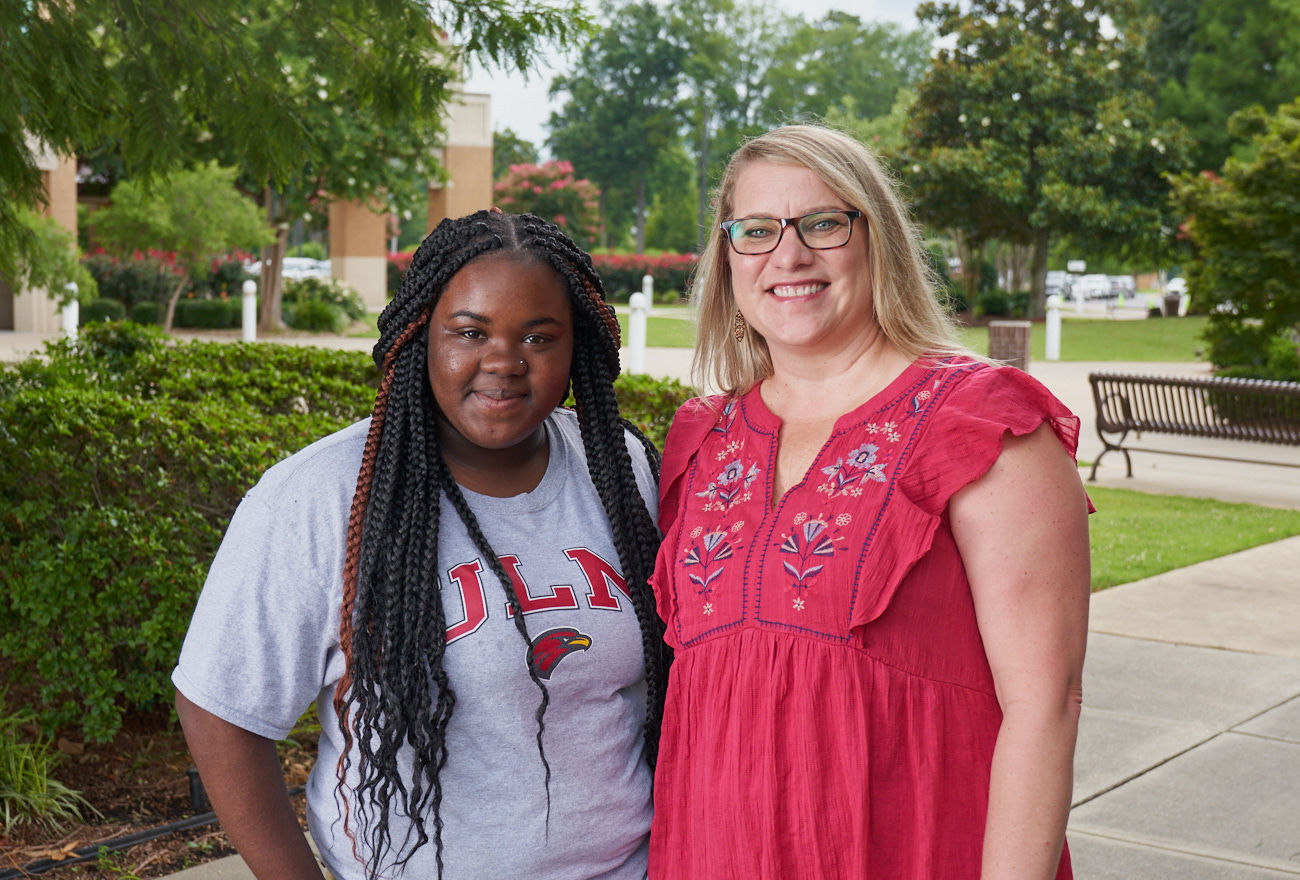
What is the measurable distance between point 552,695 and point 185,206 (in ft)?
70.3

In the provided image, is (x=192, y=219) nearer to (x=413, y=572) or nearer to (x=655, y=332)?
(x=655, y=332)

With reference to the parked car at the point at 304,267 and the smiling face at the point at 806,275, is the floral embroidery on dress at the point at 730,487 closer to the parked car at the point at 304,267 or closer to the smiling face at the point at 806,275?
the smiling face at the point at 806,275

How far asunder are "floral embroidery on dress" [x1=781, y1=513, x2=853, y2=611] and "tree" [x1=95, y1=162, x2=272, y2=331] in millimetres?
20635

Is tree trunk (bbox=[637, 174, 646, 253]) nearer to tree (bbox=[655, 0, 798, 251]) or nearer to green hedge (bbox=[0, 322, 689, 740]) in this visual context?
tree (bbox=[655, 0, 798, 251])

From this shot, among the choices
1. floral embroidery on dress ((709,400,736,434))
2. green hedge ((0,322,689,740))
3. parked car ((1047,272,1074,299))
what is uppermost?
parked car ((1047,272,1074,299))

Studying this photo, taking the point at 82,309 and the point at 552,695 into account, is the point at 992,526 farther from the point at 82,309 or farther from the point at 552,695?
the point at 82,309

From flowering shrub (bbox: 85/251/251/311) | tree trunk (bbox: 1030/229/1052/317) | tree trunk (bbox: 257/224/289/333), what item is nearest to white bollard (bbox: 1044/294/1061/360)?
tree trunk (bbox: 1030/229/1052/317)

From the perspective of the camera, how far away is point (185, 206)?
69.6ft

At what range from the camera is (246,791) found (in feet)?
5.73

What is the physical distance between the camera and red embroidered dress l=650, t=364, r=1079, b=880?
177 cm

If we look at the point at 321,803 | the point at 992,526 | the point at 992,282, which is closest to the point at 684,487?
the point at 992,526

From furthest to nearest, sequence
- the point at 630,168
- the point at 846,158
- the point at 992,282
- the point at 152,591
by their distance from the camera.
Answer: the point at 630,168 → the point at 992,282 → the point at 152,591 → the point at 846,158

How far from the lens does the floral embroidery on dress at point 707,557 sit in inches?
74.9

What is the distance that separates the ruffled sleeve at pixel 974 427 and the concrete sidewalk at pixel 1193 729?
2.29 metres
